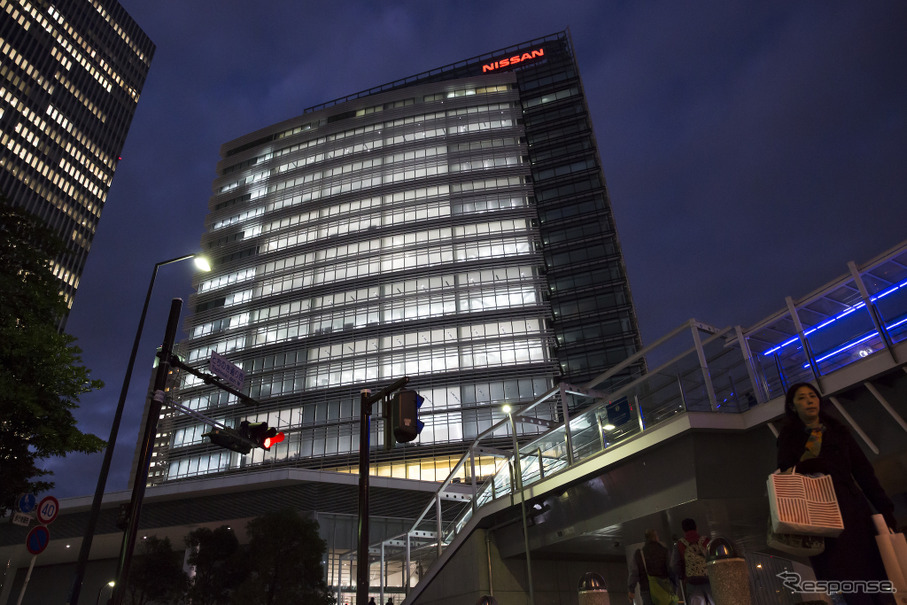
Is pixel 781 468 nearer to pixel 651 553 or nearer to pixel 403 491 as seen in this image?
pixel 651 553

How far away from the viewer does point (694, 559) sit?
7.64 meters

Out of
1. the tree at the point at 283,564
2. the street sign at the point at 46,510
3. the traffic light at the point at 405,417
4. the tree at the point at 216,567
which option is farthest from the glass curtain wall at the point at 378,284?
the traffic light at the point at 405,417

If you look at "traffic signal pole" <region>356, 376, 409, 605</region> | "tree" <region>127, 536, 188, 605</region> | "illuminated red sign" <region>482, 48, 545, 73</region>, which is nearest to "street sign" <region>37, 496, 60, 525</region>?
"traffic signal pole" <region>356, 376, 409, 605</region>

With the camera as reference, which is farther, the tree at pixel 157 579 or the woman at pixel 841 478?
the tree at pixel 157 579

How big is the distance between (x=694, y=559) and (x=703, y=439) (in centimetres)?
405

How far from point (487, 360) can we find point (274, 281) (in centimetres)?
2894

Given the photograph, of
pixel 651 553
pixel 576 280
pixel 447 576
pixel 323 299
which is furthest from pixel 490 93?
pixel 651 553

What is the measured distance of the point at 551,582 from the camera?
674 inches

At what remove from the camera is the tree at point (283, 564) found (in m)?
19.9

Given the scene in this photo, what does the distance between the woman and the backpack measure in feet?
13.4

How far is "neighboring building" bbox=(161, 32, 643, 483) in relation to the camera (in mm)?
58188

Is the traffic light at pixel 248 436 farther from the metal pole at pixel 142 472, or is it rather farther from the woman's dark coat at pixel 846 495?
the woman's dark coat at pixel 846 495

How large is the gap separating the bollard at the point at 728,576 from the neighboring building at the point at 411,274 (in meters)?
48.9

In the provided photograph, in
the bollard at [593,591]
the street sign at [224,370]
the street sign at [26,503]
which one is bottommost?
the bollard at [593,591]
